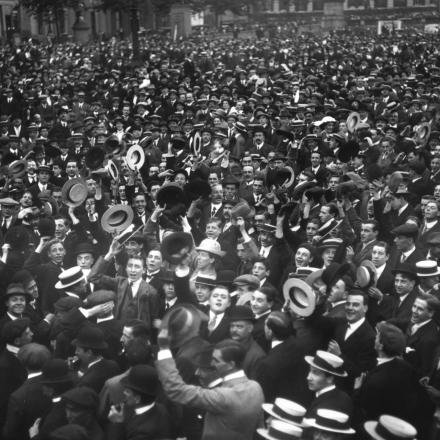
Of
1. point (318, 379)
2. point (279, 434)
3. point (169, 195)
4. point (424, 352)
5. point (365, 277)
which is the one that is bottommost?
point (424, 352)

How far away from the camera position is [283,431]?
16.2 feet

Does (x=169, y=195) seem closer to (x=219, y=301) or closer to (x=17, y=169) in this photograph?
(x=219, y=301)

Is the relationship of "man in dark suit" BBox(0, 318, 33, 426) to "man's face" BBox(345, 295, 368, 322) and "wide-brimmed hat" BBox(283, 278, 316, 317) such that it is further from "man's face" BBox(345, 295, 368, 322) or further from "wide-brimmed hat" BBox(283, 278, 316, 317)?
"man's face" BBox(345, 295, 368, 322)

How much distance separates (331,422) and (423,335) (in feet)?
6.37

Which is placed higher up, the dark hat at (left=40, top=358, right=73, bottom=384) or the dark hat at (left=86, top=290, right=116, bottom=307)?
the dark hat at (left=86, top=290, right=116, bottom=307)

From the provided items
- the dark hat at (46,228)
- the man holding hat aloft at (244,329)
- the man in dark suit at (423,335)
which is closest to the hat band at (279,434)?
the man holding hat aloft at (244,329)

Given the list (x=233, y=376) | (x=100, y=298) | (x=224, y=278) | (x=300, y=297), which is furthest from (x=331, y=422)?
(x=224, y=278)

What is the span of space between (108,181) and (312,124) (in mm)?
4827

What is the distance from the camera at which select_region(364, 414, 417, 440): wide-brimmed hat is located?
15.1 feet

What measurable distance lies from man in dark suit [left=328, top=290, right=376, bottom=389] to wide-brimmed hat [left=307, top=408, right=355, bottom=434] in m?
1.36

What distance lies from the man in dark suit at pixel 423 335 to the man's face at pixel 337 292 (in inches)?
24.9

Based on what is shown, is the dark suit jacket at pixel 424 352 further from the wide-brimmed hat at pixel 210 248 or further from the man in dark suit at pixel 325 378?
the wide-brimmed hat at pixel 210 248

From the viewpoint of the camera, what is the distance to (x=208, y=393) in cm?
525

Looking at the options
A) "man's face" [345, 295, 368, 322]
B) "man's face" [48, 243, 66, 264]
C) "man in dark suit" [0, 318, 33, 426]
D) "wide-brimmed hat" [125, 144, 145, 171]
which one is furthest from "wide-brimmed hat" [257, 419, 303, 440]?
"wide-brimmed hat" [125, 144, 145, 171]
